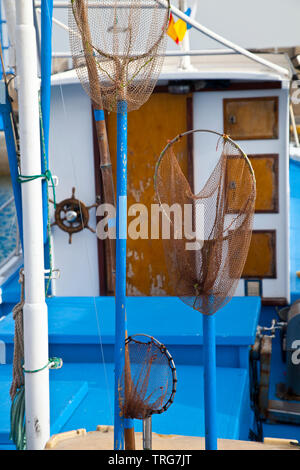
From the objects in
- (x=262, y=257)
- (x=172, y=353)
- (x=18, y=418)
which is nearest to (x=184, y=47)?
(x=262, y=257)

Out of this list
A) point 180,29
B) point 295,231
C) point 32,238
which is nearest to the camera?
point 32,238

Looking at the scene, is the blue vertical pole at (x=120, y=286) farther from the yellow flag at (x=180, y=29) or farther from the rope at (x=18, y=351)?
the yellow flag at (x=180, y=29)

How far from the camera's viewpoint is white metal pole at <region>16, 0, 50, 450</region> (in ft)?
8.84

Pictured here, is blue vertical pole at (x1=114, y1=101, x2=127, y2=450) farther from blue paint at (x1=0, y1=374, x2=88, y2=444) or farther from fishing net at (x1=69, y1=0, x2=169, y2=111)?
blue paint at (x1=0, y1=374, x2=88, y2=444)

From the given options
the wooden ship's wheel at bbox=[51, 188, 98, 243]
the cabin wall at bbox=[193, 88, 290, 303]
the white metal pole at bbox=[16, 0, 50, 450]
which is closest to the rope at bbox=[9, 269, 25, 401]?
the white metal pole at bbox=[16, 0, 50, 450]

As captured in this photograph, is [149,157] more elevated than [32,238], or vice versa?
[149,157]

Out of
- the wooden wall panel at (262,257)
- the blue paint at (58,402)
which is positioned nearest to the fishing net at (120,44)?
the blue paint at (58,402)

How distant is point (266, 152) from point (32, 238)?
3712 millimetres

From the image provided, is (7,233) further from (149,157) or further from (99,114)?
(99,114)

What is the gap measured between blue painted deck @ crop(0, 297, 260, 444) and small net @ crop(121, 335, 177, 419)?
39.7 inches

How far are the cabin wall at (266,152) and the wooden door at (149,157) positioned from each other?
0.42 feet

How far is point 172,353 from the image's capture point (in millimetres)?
4730

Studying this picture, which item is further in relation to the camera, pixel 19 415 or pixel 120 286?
pixel 19 415
